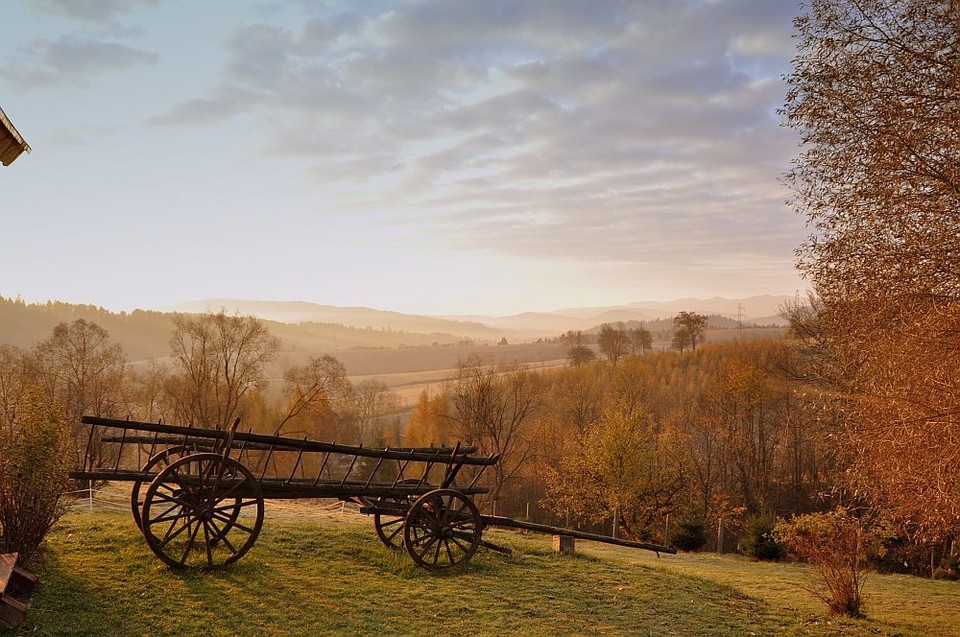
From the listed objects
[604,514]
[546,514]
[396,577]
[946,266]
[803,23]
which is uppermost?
[803,23]

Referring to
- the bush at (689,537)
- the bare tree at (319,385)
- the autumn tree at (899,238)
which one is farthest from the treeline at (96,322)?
the autumn tree at (899,238)

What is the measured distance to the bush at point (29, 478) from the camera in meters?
8.14

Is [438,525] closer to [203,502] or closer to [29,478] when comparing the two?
[203,502]

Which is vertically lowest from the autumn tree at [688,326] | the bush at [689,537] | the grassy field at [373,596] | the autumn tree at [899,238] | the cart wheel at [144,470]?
the bush at [689,537]

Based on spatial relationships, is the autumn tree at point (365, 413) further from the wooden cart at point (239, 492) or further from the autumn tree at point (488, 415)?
the wooden cart at point (239, 492)

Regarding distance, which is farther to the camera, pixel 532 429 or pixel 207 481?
pixel 532 429

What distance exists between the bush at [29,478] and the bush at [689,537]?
1132 inches

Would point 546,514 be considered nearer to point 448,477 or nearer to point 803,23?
point 448,477

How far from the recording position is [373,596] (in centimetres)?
951

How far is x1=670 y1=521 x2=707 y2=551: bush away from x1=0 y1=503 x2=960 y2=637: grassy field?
1823 cm

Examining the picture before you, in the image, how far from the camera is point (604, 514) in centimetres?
3469

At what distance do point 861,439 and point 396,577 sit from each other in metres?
7.87

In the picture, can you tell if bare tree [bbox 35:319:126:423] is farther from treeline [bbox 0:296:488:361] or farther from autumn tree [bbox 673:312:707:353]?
treeline [bbox 0:296:488:361]

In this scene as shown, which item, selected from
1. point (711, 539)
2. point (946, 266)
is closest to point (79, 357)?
point (711, 539)
